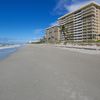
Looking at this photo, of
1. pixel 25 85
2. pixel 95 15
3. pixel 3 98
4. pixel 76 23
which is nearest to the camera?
pixel 3 98

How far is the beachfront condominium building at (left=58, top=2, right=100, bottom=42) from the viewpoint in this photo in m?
75.5

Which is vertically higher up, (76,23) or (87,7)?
(87,7)

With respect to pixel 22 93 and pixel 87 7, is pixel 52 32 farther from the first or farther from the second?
pixel 22 93

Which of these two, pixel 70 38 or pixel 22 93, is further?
pixel 70 38

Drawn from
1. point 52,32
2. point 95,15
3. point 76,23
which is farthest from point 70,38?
point 52,32

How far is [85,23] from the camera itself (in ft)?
265

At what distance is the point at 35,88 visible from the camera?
4.09 metres

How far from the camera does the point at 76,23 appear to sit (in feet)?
295

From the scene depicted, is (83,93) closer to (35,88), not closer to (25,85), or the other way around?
(35,88)

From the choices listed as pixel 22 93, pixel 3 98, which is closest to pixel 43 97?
pixel 22 93

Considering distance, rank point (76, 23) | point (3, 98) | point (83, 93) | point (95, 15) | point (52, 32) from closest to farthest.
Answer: point (3, 98)
point (83, 93)
point (95, 15)
point (76, 23)
point (52, 32)

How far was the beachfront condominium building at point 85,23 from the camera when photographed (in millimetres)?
75506

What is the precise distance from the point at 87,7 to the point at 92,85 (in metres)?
82.1

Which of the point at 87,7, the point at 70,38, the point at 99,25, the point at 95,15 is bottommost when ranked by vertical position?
the point at 70,38
